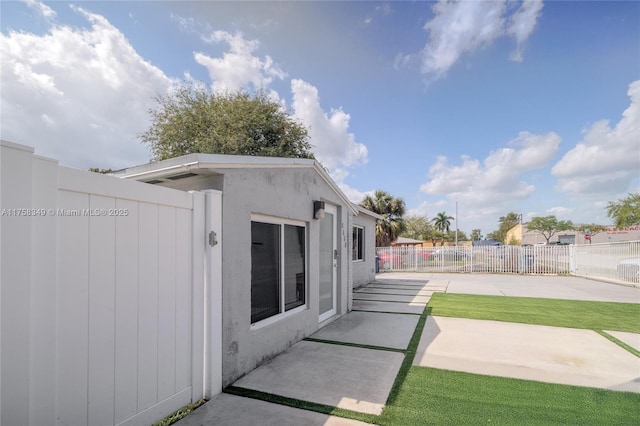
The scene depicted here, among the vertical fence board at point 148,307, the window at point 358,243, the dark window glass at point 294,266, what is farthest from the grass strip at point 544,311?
the vertical fence board at point 148,307

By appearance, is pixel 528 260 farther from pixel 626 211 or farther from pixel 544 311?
pixel 626 211

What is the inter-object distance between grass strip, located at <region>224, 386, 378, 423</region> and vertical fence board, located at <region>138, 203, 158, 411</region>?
0.98 m

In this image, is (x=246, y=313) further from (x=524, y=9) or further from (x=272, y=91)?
(x=272, y=91)

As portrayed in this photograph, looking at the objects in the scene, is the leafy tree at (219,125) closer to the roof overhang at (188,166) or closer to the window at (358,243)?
the window at (358,243)

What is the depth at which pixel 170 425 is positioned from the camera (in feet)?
9.66

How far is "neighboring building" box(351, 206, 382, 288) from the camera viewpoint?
41.0 ft

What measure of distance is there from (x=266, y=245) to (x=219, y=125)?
57.9ft

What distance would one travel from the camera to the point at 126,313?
267 cm

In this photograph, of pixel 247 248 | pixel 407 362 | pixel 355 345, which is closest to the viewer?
pixel 247 248

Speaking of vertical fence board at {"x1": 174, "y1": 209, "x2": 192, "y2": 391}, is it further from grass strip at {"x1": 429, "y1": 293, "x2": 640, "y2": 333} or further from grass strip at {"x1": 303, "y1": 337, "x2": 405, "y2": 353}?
grass strip at {"x1": 429, "y1": 293, "x2": 640, "y2": 333}

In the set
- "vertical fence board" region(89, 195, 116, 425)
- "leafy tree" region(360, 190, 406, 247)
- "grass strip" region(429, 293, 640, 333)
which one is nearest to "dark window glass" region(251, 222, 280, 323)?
"vertical fence board" region(89, 195, 116, 425)

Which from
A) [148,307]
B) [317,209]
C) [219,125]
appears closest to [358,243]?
[317,209]

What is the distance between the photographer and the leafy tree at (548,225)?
5306 centimetres

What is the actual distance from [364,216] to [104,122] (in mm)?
13407
